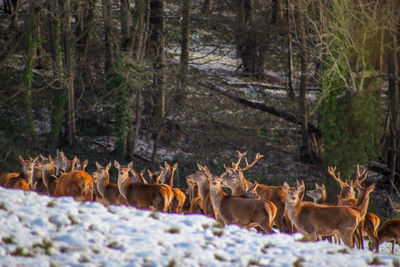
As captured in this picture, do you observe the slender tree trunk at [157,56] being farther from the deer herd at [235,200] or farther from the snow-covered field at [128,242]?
the snow-covered field at [128,242]

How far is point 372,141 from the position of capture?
23.3 meters

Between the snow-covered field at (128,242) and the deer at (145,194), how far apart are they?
3125 millimetres

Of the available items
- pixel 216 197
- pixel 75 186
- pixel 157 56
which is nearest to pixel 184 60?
pixel 157 56

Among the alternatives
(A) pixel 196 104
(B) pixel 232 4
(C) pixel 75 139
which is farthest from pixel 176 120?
(B) pixel 232 4

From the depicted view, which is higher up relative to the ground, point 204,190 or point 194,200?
point 204,190

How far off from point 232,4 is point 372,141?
18.5 m

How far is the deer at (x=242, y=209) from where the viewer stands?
419 inches

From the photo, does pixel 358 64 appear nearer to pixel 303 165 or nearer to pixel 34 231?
Result: pixel 303 165

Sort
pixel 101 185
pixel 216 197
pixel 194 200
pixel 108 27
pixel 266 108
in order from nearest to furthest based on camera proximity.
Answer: pixel 216 197
pixel 194 200
pixel 101 185
pixel 108 27
pixel 266 108

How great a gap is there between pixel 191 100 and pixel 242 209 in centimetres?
1916

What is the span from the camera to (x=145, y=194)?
12133mm

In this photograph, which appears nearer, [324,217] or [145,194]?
[324,217]

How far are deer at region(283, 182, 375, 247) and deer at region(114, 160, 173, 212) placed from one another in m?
2.72

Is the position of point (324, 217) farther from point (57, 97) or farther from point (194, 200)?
point (57, 97)
